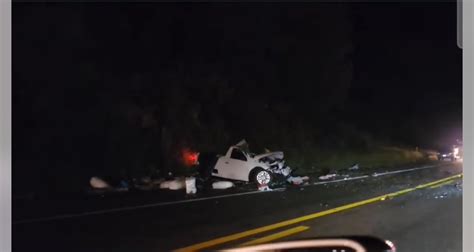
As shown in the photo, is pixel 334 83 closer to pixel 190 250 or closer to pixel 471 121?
pixel 471 121

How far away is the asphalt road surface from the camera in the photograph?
180 centimetres

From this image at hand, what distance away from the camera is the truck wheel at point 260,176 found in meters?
1.89

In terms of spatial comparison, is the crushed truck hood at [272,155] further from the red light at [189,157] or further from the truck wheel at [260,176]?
the red light at [189,157]

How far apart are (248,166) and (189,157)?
Result: 0.91 feet

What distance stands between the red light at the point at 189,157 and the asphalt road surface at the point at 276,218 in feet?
0.54

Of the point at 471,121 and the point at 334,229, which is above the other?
the point at 471,121

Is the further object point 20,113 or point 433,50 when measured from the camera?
point 433,50

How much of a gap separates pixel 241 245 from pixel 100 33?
3.83 ft

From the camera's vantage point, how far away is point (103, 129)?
181cm

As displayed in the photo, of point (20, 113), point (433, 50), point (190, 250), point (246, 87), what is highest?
point (433, 50)

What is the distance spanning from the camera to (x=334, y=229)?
189cm

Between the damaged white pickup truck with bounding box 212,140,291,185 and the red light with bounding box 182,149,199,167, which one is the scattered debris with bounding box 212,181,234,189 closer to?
the damaged white pickup truck with bounding box 212,140,291,185

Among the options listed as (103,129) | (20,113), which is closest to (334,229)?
(103,129)

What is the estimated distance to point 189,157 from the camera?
72.6 inches
